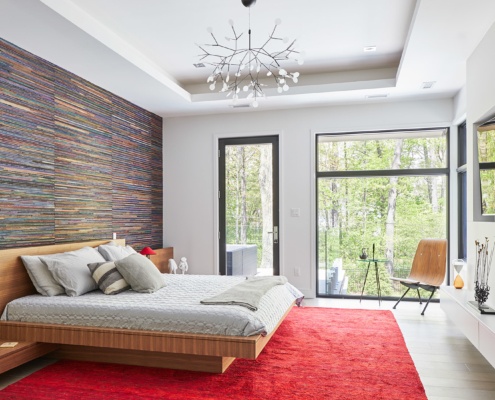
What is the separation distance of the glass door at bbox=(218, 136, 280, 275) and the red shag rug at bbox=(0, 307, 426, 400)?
2406 millimetres

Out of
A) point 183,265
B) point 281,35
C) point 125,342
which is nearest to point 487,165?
point 281,35

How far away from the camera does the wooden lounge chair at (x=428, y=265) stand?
5230 millimetres

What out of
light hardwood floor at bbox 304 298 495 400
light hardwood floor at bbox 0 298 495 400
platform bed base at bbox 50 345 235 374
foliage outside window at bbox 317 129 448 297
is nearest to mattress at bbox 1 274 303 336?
platform bed base at bbox 50 345 235 374

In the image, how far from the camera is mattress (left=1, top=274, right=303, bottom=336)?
10.2 ft

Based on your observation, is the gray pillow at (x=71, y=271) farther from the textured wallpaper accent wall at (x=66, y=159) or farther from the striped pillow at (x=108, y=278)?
the textured wallpaper accent wall at (x=66, y=159)

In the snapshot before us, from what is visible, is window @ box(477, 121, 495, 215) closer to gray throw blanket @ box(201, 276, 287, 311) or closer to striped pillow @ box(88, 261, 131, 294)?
gray throw blanket @ box(201, 276, 287, 311)

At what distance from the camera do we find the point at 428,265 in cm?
542

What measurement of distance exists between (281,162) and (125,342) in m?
3.64

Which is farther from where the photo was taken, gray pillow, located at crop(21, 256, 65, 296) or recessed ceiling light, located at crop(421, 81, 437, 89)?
recessed ceiling light, located at crop(421, 81, 437, 89)

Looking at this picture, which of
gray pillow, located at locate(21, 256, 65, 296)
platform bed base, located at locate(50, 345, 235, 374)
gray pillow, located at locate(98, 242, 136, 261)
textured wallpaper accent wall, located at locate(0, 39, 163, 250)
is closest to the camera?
platform bed base, located at locate(50, 345, 235, 374)

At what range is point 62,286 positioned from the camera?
3801 millimetres

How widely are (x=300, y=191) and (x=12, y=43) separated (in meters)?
3.82

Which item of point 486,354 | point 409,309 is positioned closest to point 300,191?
point 409,309

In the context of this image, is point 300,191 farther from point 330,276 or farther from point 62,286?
point 62,286
